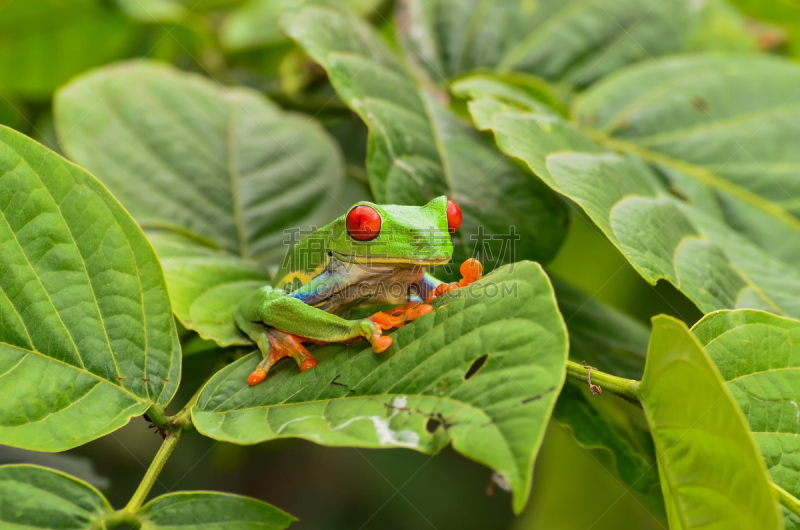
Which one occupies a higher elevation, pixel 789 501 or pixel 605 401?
pixel 789 501

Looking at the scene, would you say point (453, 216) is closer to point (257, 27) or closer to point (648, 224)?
point (648, 224)

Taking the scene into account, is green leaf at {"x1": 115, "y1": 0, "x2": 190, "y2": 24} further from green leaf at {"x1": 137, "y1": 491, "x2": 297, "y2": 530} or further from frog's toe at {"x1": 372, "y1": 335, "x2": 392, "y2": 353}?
green leaf at {"x1": 137, "y1": 491, "x2": 297, "y2": 530}

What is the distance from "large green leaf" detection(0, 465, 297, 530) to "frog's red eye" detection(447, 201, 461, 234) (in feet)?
3.26

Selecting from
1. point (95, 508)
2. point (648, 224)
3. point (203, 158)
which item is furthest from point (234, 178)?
point (648, 224)

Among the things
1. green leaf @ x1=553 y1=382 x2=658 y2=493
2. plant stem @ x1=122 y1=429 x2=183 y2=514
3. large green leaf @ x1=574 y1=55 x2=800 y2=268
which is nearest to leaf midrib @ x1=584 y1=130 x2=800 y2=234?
large green leaf @ x1=574 y1=55 x2=800 y2=268

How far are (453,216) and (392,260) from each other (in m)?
0.25

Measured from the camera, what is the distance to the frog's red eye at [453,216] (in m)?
1.79

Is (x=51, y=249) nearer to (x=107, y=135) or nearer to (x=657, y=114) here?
(x=107, y=135)

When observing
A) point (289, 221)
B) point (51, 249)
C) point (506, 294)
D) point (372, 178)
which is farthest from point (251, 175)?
point (506, 294)

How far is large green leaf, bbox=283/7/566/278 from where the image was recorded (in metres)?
1.87

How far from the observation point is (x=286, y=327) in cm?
171

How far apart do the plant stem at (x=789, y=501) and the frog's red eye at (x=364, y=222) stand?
1.20 metres

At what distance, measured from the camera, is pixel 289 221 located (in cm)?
262

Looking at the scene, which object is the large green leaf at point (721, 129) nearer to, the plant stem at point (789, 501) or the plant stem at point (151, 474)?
the plant stem at point (789, 501)
